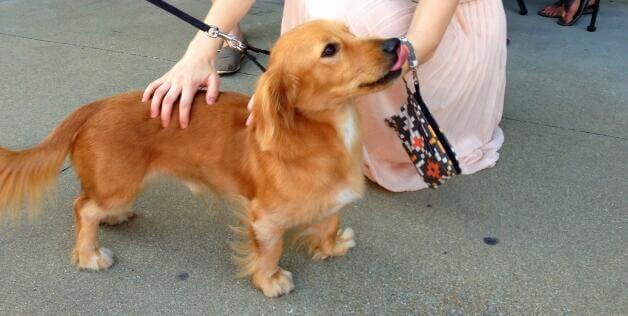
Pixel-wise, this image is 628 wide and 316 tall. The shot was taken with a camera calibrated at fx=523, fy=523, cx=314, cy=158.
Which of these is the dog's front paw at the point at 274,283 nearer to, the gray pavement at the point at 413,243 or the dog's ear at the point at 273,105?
the gray pavement at the point at 413,243

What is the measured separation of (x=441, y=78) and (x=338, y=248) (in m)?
0.94

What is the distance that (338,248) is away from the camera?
2.00 meters

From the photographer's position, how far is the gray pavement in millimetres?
1803

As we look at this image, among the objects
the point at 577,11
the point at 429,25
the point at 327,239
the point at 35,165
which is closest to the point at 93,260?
the point at 35,165

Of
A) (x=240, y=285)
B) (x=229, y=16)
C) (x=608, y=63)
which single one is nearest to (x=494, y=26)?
(x=229, y=16)

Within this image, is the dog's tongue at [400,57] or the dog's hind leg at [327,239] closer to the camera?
the dog's tongue at [400,57]

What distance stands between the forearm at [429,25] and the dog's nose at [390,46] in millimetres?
331

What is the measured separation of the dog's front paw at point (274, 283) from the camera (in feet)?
5.93

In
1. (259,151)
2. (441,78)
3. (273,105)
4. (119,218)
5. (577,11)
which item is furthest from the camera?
(577,11)

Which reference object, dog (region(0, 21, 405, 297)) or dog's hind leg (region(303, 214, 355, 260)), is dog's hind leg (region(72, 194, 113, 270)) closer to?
dog (region(0, 21, 405, 297))

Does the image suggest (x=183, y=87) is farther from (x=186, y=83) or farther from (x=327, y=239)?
(x=327, y=239)

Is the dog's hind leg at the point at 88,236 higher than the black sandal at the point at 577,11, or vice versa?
the dog's hind leg at the point at 88,236

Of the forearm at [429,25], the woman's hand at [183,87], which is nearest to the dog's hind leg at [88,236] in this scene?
the woman's hand at [183,87]

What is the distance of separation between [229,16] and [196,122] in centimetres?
57
